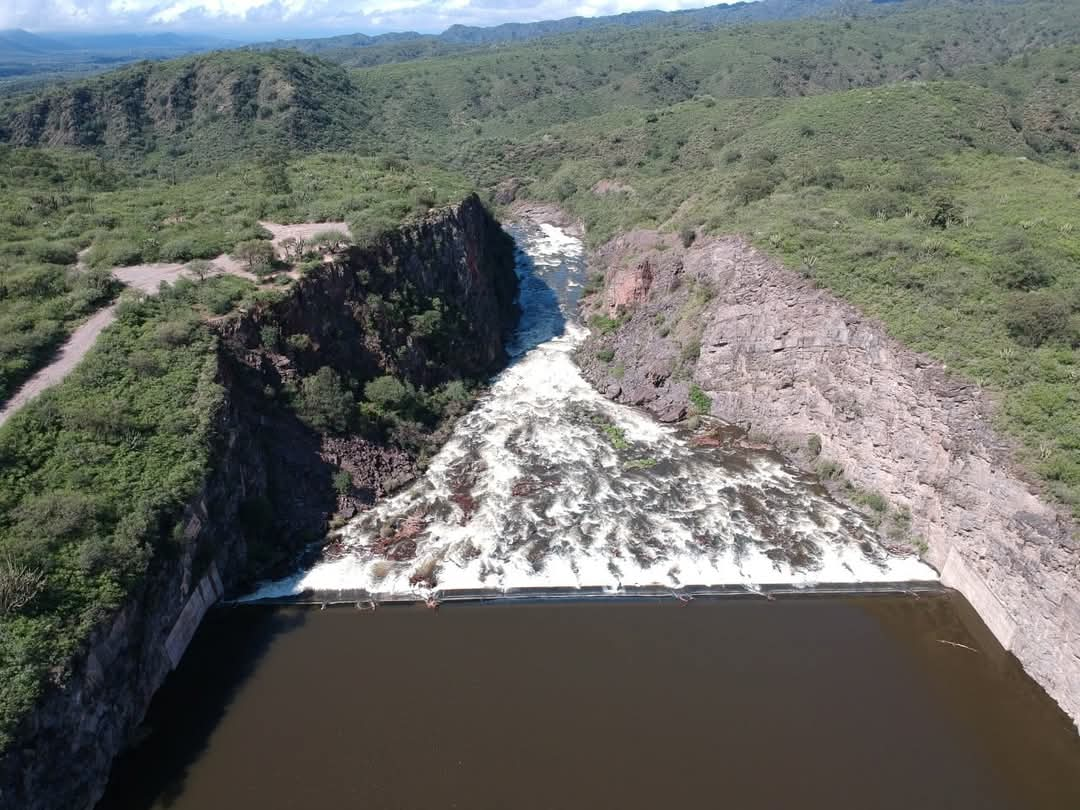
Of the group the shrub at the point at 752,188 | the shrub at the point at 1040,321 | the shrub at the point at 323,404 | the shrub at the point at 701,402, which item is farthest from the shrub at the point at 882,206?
the shrub at the point at 323,404

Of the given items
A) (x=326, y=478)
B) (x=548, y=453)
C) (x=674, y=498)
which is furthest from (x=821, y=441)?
(x=326, y=478)

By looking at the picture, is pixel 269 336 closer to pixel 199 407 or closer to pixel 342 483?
pixel 199 407

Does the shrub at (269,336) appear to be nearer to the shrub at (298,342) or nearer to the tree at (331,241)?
the shrub at (298,342)

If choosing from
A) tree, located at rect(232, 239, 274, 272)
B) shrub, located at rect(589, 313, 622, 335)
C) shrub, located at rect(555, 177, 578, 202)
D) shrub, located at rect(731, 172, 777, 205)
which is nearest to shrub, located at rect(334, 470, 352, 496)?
tree, located at rect(232, 239, 274, 272)

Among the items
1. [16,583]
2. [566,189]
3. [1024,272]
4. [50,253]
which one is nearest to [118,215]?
[50,253]

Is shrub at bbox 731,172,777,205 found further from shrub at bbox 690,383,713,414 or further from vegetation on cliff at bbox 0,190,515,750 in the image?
vegetation on cliff at bbox 0,190,515,750
